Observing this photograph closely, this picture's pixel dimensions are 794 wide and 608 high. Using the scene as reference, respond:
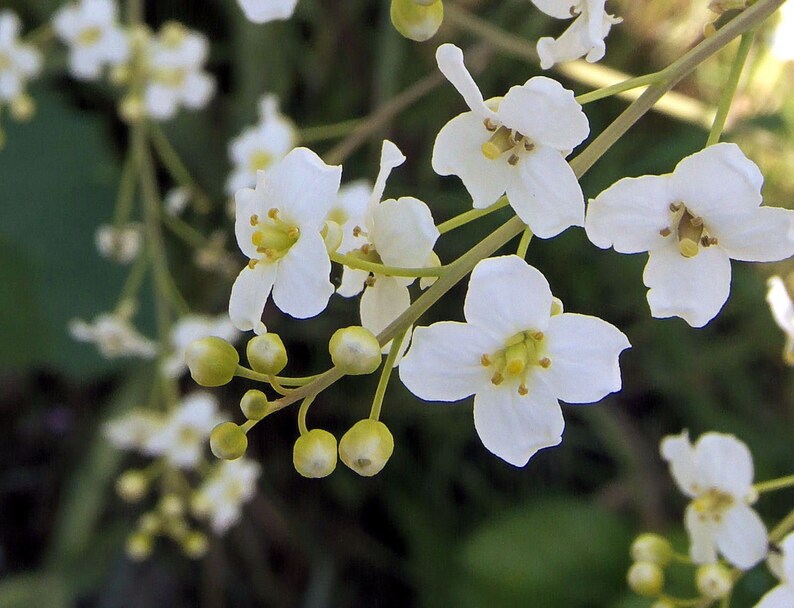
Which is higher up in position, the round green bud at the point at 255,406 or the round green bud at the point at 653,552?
the round green bud at the point at 653,552

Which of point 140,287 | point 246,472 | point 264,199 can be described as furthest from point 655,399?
point 264,199

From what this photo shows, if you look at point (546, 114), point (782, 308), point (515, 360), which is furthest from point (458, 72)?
point (782, 308)

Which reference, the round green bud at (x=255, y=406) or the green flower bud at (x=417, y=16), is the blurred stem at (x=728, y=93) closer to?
the green flower bud at (x=417, y=16)

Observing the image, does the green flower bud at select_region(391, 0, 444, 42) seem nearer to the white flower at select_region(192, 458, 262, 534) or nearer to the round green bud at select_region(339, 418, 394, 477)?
the round green bud at select_region(339, 418, 394, 477)

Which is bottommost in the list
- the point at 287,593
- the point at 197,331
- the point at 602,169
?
the point at 287,593

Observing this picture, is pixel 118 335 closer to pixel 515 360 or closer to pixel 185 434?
pixel 185 434

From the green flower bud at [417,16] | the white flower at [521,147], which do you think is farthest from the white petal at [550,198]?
the green flower bud at [417,16]

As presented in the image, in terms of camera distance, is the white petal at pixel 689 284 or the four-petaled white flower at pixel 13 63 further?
the four-petaled white flower at pixel 13 63

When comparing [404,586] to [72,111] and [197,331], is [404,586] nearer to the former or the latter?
[197,331]
